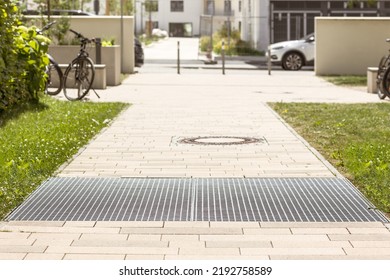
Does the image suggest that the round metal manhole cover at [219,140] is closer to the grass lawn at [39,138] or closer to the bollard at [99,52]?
the grass lawn at [39,138]

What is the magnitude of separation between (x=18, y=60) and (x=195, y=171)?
5890mm

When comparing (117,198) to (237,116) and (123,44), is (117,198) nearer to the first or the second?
(237,116)

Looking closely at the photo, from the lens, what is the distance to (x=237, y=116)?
54.6 feet

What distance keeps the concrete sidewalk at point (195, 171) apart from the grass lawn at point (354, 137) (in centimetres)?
24

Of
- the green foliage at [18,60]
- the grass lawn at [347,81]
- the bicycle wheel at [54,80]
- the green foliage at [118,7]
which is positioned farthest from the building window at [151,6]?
the green foliage at [18,60]

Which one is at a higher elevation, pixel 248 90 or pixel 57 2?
pixel 57 2

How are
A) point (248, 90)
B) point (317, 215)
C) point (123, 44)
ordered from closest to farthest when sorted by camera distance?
point (317, 215) < point (248, 90) < point (123, 44)

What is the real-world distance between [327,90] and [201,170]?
1454cm

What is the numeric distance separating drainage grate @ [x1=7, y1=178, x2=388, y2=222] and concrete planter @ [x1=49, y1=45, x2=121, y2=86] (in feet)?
52.2

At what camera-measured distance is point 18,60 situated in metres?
15.3

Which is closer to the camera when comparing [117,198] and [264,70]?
[117,198]

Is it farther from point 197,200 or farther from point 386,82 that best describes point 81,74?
point 197,200
